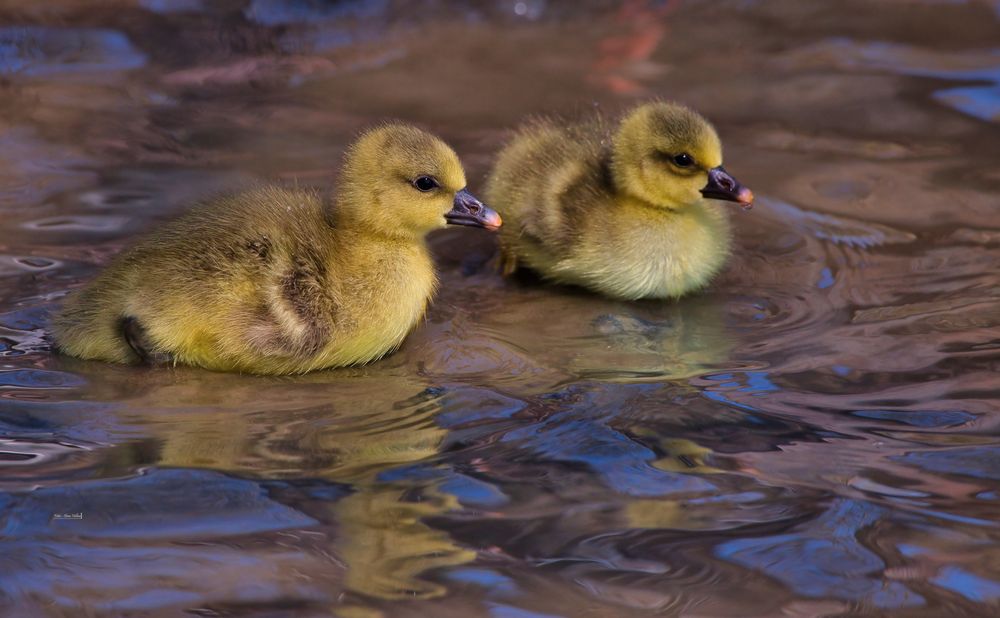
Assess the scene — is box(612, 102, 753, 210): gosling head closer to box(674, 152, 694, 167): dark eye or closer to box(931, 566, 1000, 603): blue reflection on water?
box(674, 152, 694, 167): dark eye

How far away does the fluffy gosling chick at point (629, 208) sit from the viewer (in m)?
4.61

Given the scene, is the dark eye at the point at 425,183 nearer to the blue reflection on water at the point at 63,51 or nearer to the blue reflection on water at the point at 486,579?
the blue reflection on water at the point at 486,579

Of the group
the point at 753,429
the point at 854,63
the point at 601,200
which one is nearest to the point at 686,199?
the point at 601,200

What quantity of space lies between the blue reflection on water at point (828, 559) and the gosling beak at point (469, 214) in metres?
1.50

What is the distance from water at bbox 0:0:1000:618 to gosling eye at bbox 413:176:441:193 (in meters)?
0.44

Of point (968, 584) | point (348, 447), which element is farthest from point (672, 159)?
point (968, 584)

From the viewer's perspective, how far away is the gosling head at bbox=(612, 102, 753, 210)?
15.1 ft

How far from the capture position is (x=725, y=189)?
459 cm

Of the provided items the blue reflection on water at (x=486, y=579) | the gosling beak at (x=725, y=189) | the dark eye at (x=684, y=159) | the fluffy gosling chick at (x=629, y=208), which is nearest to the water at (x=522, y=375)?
the blue reflection on water at (x=486, y=579)

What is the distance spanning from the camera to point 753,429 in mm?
3553

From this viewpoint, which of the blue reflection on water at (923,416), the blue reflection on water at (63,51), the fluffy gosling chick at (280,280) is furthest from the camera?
the blue reflection on water at (63,51)

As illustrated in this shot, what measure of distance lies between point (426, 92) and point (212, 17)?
1.18 metres

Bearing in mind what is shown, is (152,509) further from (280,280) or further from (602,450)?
(602,450)

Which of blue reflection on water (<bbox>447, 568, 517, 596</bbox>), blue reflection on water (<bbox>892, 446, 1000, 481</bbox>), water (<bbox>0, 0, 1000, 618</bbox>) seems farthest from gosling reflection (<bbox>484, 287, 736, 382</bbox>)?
blue reflection on water (<bbox>447, 568, 517, 596</bbox>)
